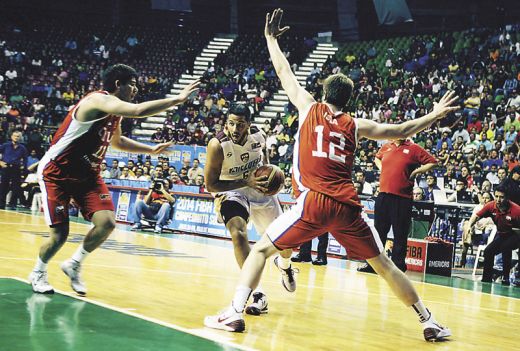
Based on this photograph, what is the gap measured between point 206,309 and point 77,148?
1.72 meters

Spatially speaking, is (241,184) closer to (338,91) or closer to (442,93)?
(338,91)

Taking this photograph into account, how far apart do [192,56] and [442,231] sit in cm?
2097

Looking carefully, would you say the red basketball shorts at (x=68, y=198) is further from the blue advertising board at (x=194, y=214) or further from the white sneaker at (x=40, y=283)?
the blue advertising board at (x=194, y=214)

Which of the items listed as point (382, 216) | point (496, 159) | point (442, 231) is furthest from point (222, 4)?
point (382, 216)

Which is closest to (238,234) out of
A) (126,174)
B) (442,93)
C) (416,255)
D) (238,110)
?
(238,110)

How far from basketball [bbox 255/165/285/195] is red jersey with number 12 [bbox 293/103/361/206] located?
69 cm

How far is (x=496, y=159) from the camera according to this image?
1741cm

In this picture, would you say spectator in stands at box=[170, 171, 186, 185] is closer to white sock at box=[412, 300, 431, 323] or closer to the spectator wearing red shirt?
the spectator wearing red shirt

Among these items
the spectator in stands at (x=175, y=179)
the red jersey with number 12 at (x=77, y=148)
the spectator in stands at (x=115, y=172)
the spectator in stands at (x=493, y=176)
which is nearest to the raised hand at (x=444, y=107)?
the red jersey with number 12 at (x=77, y=148)

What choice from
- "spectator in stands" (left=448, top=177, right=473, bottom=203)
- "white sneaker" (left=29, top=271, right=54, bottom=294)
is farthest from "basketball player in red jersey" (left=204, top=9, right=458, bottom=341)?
"spectator in stands" (left=448, top=177, right=473, bottom=203)

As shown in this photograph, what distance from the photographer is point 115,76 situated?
645 centimetres

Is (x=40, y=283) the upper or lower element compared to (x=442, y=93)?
lower

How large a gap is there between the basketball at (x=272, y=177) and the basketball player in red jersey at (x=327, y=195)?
0.58 metres

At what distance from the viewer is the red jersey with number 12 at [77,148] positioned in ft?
20.8
